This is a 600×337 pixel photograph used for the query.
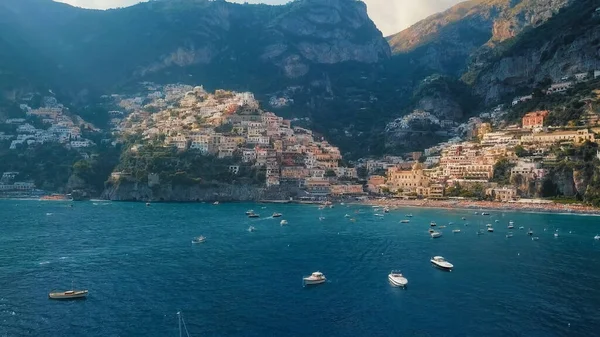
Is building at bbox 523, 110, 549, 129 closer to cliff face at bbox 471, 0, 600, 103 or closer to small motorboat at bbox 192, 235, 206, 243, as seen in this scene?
cliff face at bbox 471, 0, 600, 103

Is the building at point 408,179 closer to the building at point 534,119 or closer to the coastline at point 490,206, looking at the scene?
the coastline at point 490,206

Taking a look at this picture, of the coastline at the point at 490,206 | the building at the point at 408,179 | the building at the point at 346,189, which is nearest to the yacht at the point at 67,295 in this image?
the coastline at the point at 490,206

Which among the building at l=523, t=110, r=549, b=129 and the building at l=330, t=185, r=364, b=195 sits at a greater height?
the building at l=523, t=110, r=549, b=129

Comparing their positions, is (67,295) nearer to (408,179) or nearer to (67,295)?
(67,295)

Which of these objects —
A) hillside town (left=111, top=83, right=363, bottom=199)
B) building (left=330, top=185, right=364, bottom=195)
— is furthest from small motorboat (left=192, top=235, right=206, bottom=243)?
building (left=330, top=185, right=364, bottom=195)

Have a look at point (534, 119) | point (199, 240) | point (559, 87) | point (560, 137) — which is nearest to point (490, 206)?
point (560, 137)

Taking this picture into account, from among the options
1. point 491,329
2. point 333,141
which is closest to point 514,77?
point 333,141
